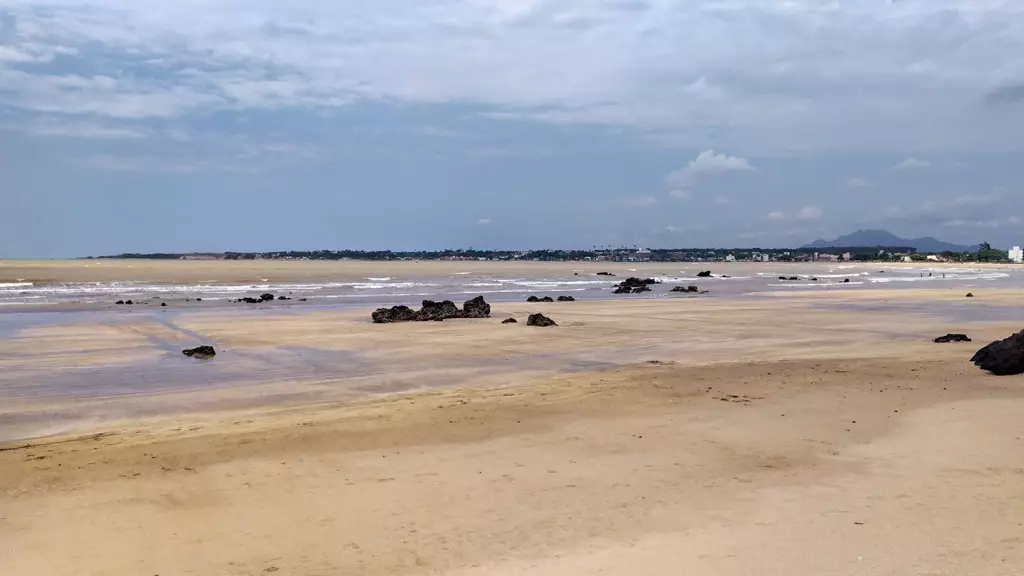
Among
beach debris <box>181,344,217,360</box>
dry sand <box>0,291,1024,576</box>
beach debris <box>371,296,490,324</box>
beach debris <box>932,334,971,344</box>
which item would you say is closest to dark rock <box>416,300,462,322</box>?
beach debris <box>371,296,490,324</box>

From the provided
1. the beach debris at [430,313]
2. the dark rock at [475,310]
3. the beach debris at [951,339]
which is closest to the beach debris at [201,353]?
the beach debris at [430,313]

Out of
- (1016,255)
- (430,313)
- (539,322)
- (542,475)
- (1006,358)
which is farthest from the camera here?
(1016,255)

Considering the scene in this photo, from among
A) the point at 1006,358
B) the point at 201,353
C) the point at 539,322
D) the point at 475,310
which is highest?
the point at 1006,358

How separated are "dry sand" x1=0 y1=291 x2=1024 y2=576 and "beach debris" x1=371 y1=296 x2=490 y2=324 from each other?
10013 millimetres

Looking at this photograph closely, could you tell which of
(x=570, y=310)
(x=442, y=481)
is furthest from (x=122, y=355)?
(x=570, y=310)

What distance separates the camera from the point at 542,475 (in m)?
6.95

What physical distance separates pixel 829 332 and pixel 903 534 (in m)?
16.7

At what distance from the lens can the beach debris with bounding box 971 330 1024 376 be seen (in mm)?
12172

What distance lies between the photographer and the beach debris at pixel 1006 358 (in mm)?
12172

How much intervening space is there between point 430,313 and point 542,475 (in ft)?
60.8

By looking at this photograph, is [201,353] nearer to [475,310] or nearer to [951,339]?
[475,310]

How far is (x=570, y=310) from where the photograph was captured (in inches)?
1173

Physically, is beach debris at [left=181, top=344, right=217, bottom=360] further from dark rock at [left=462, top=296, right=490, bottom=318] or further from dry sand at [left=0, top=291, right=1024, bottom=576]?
dark rock at [left=462, top=296, right=490, bottom=318]

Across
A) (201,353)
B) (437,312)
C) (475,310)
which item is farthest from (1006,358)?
(437,312)
